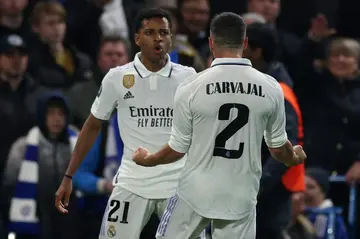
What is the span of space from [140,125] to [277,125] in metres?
1.19

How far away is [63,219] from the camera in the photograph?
921cm

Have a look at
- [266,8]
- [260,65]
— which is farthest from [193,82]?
[266,8]

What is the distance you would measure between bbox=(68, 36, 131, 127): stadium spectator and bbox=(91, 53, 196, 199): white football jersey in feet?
8.46

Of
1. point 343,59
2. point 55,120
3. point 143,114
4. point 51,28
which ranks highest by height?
point 51,28

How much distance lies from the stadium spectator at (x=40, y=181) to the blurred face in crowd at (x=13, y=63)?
863mm

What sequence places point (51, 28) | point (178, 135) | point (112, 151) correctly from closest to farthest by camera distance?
1. point (178, 135)
2. point (112, 151)
3. point (51, 28)

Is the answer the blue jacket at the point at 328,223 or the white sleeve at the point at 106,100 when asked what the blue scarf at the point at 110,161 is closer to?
the white sleeve at the point at 106,100

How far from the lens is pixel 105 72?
32.9 ft

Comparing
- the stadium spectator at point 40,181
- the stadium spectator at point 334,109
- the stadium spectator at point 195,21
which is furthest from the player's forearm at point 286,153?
the stadium spectator at point 195,21

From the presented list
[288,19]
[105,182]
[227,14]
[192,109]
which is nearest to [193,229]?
[192,109]

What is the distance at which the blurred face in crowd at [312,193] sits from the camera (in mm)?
10273

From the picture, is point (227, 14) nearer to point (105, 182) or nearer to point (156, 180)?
point (156, 180)

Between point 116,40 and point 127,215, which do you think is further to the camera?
point 116,40

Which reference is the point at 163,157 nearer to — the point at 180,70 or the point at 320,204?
the point at 180,70
